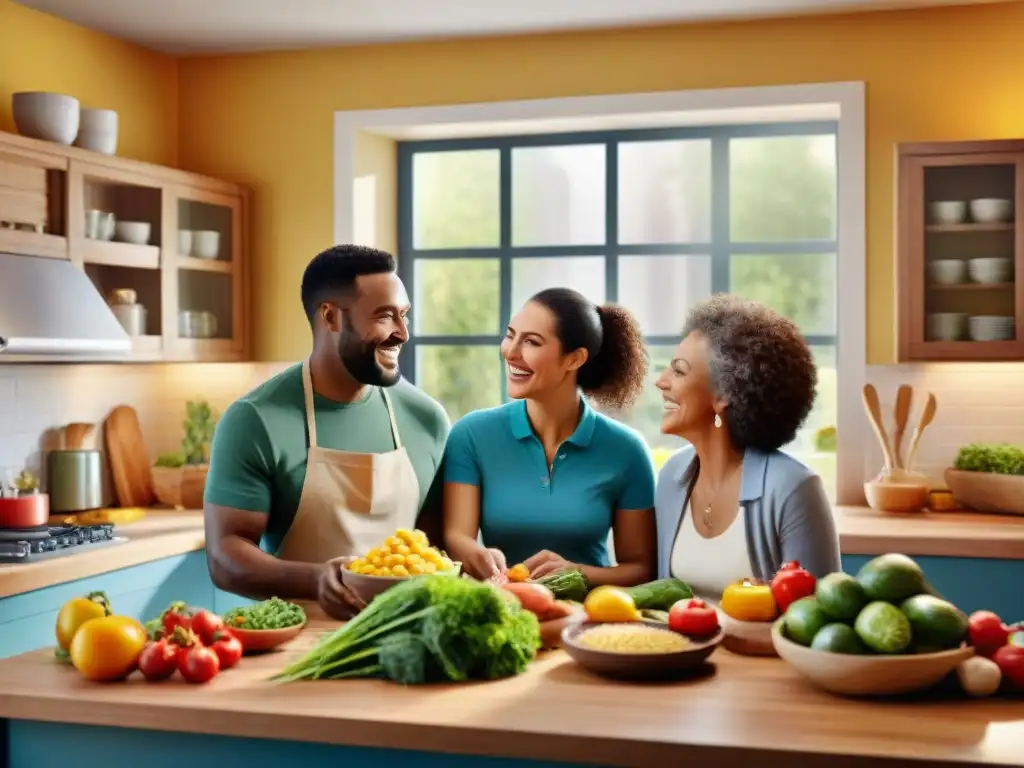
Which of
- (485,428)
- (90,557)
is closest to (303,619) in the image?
(485,428)

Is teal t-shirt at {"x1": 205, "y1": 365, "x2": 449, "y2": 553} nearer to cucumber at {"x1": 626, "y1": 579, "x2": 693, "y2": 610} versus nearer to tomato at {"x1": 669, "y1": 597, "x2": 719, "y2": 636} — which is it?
cucumber at {"x1": 626, "y1": 579, "x2": 693, "y2": 610}

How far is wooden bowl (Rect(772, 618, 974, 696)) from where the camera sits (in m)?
2.03

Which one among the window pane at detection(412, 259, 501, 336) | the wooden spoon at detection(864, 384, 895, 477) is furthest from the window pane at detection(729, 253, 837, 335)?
the window pane at detection(412, 259, 501, 336)

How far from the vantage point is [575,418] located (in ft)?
10.5

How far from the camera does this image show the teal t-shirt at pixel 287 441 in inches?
116

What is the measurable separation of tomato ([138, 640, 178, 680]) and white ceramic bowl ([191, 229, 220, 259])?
11.2ft

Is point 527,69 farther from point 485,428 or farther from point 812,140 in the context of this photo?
point 485,428

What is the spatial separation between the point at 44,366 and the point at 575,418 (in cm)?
272

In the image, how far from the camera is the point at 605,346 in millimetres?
3266

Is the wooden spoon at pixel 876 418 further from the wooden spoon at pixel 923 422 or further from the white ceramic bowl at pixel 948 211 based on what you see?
the white ceramic bowl at pixel 948 211

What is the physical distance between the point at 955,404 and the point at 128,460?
3491 mm

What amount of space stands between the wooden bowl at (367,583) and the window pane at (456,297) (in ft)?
11.5

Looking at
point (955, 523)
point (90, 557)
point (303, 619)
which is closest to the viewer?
point (303, 619)

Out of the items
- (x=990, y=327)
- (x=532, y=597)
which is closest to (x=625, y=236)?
(x=990, y=327)
